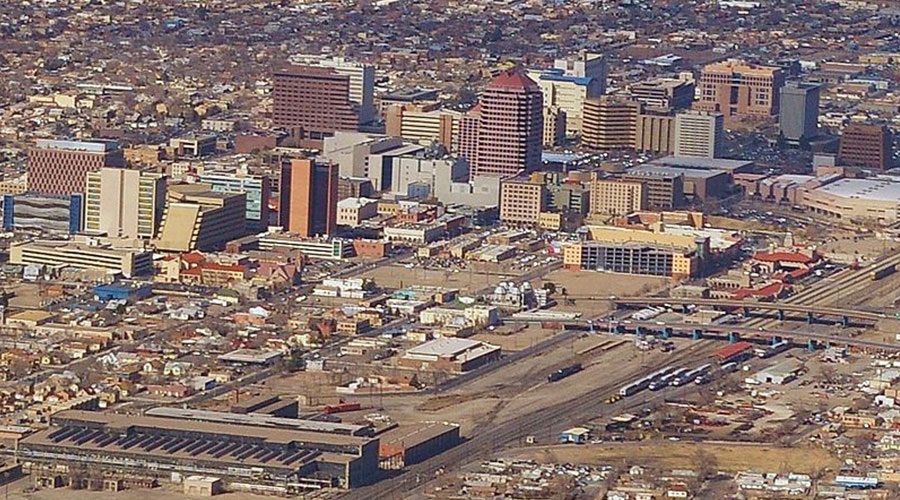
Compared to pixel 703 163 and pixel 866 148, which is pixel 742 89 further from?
pixel 703 163

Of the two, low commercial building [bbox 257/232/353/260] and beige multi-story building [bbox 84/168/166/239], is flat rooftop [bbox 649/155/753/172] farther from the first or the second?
→ beige multi-story building [bbox 84/168/166/239]

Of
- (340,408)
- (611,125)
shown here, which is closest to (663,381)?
(340,408)

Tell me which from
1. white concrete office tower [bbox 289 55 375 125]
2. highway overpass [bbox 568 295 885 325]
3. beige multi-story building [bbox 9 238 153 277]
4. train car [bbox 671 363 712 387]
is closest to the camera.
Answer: train car [bbox 671 363 712 387]

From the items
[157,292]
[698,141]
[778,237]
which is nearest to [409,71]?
[698,141]

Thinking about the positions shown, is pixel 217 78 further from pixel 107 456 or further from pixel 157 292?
pixel 107 456

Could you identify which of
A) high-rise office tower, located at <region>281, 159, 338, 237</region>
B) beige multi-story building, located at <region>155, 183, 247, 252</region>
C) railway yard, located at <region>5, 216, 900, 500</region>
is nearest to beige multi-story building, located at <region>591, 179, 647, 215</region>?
railway yard, located at <region>5, 216, 900, 500</region>

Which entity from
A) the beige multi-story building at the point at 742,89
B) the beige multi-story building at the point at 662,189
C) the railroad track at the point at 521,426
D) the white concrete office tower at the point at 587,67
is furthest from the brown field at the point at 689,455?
the beige multi-story building at the point at 742,89
